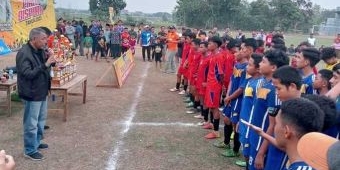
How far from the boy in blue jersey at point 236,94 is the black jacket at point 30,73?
2891mm

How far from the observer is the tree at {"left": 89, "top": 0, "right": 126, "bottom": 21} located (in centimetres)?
4378

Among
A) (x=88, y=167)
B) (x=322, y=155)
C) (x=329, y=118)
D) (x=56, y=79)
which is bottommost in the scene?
(x=88, y=167)

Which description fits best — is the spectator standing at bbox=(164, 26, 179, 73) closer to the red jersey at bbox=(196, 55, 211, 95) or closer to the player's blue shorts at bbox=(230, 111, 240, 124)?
the red jersey at bbox=(196, 55, 211, 95)

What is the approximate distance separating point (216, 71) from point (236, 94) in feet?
3.41

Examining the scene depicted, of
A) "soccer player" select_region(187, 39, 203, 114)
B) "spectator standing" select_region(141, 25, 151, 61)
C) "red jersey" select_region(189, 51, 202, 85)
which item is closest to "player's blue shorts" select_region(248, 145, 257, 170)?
"soccer player" select_region(187, 39, 203, 114)

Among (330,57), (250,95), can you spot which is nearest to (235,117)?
(250,95)

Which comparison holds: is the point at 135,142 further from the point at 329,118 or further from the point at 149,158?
the point at 329,118

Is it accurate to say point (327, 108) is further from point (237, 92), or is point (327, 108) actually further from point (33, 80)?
point (33, 80)

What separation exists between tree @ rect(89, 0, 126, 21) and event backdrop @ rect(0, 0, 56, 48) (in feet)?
106

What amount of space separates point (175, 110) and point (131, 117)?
1.30 metres

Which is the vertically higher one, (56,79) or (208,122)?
(56,79)

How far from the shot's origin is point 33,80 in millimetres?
5508

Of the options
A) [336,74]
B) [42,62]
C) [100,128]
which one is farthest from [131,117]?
[336,74]

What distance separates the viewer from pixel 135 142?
262 inches
